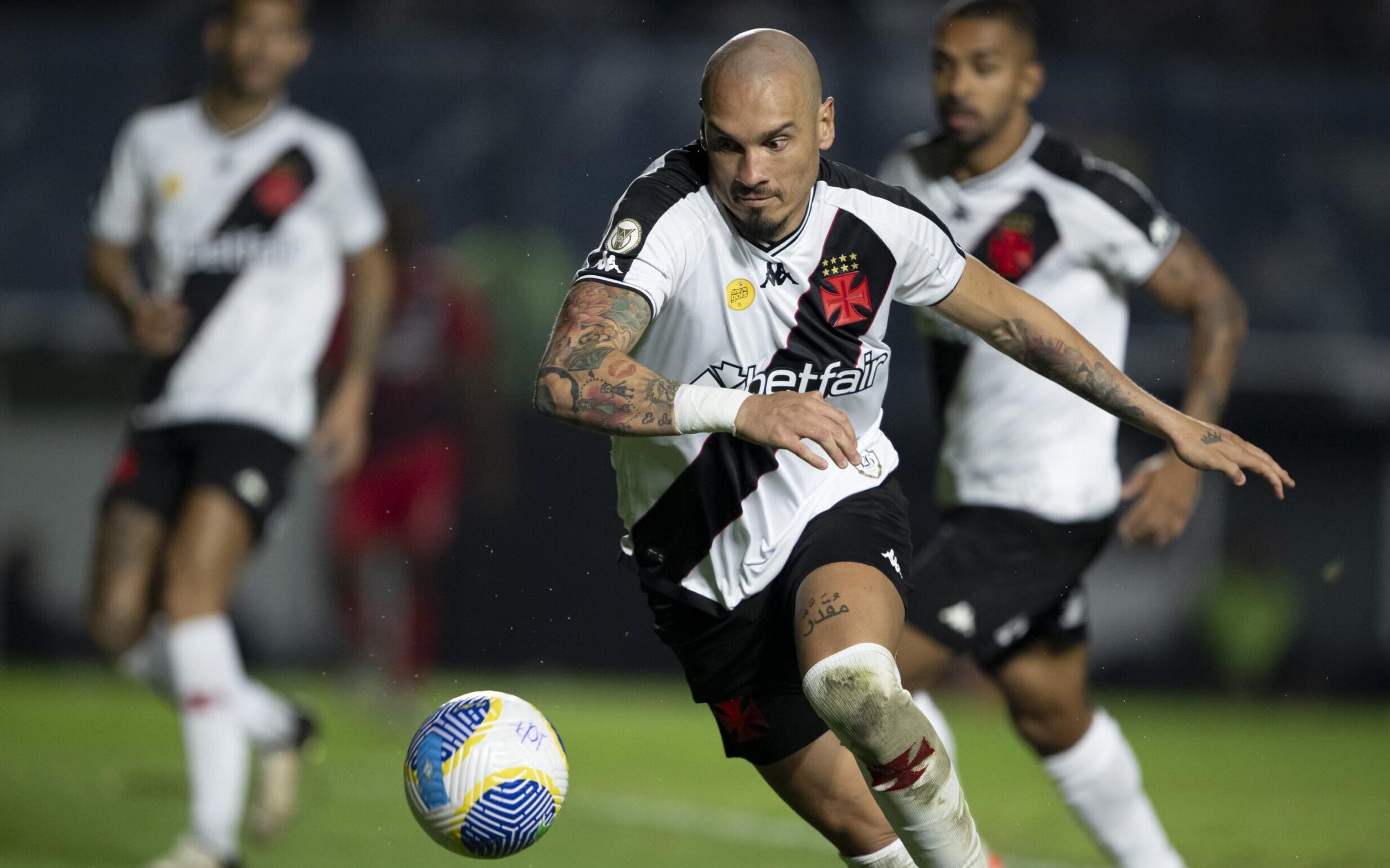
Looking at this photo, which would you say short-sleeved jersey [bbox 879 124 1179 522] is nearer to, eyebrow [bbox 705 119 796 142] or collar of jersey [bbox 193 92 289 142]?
eyebrow [bbox 705 119 796 142]

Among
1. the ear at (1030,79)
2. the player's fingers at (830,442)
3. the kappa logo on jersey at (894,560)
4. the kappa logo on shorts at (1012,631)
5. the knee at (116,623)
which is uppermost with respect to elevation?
the ear at (1030,79)

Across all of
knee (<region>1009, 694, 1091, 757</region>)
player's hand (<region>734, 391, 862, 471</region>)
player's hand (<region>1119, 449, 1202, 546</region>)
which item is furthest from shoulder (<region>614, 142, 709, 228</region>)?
knee (<region>1009, 694, 1091, 757</region>)

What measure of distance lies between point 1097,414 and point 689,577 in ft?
5.82

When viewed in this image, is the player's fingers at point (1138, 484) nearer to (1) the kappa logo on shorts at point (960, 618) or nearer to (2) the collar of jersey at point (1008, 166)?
(1) the kappa logo on shorts at point (960, 618)

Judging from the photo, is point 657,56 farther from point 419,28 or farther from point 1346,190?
point 1346,190

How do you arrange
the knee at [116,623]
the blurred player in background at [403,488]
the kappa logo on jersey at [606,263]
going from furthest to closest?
1. the blurred player in background at [403,488]
2. the knee at [116,623]
3. the kappa logo on jersey at [606,263]

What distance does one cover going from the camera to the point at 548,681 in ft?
44.5

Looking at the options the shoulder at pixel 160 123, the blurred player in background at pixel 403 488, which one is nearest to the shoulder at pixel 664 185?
the shoulder at pixel 160 123

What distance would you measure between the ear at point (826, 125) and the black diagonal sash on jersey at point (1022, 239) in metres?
1.33

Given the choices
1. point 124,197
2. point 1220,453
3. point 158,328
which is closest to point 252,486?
point 158,328

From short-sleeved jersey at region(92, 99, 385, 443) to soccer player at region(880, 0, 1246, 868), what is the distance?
2.48 m

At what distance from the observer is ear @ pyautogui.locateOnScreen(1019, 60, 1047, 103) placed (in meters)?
5.28

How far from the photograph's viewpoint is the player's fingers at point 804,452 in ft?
10.6

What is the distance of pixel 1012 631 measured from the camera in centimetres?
512
